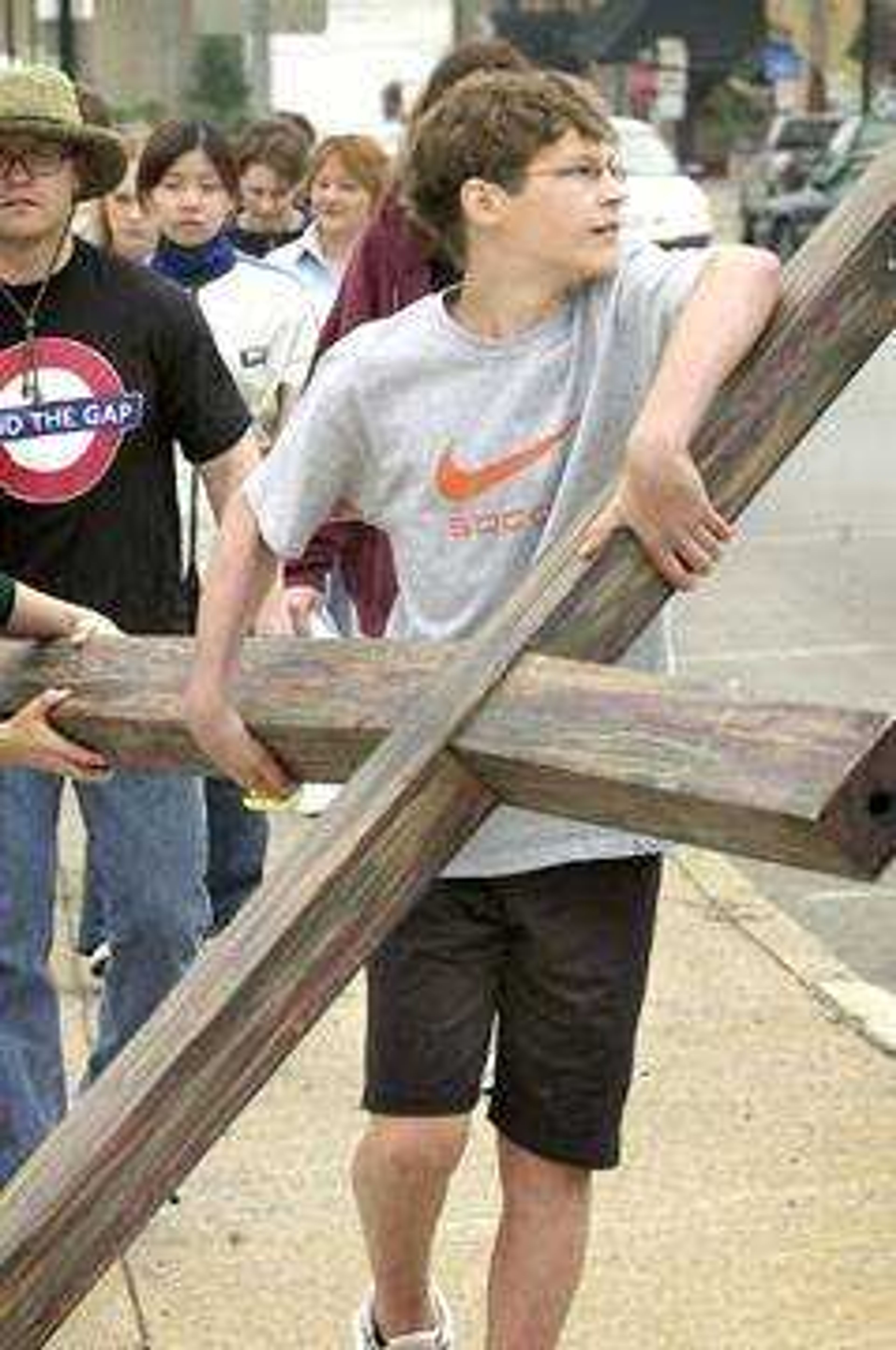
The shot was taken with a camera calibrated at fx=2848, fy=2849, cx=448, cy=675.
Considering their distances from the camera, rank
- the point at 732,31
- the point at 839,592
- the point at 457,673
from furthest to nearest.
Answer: the point at 732,31 < the point at 839,592 < the point at 457,673

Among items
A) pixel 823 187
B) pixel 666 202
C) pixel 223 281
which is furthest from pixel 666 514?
pixel 823 187

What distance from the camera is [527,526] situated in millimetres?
3346

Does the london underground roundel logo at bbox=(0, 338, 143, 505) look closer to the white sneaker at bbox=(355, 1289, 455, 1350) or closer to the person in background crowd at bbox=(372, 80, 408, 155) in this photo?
the white sneaker at bbox=(355, 1289, 455, 1350)

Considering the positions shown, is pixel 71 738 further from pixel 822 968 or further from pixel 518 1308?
pixel 822 968

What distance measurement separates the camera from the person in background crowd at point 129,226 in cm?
638

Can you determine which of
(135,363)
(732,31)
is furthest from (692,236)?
(732,31)

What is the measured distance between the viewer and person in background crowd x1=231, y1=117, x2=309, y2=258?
8.45 m

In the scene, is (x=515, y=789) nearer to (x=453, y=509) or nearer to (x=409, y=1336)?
(x=453, y=509)

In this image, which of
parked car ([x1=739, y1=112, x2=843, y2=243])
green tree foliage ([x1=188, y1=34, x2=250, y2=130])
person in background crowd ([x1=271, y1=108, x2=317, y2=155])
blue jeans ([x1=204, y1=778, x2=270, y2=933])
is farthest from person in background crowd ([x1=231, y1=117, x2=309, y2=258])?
green tree foliage ([x1=188, y1=34, x2=250, y2=130])

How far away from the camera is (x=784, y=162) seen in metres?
40.7

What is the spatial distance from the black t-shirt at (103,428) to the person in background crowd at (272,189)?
4.05 meters

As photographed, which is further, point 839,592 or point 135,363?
point 839,592

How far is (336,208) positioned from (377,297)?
2.75 meters

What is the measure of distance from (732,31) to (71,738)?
2521 inches
